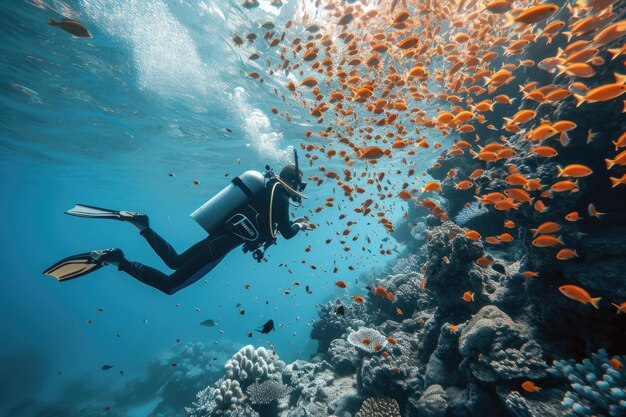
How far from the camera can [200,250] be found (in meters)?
6.40

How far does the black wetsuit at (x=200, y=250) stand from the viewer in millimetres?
6203

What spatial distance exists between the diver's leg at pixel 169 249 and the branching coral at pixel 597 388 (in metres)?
6.54

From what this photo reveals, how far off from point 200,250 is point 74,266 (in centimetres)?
237

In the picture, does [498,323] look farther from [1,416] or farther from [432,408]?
[1,416]

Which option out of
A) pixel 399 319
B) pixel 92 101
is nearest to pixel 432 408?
pixel 399 319

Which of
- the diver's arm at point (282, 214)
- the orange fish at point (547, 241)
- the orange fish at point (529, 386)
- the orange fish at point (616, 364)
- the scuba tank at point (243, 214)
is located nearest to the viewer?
the orange fish at point (616, 364)

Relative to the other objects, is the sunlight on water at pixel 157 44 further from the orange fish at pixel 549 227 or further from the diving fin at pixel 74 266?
the orange fish at pixel 549 227

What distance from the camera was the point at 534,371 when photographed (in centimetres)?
387

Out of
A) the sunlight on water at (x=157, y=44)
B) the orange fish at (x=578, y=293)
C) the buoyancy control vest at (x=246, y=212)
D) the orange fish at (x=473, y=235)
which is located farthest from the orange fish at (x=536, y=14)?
the sunlight on water at (x=157, y=44)

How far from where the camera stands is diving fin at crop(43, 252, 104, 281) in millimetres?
5422

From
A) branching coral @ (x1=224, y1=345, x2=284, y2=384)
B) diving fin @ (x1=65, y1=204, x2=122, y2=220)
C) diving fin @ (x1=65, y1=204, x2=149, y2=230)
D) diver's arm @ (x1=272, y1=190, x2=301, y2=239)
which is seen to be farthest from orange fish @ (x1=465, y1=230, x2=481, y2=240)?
diving fin @ (x1=65, y1=204, x2=122, y2=220)

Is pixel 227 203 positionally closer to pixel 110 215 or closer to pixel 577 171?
pixel 110 215

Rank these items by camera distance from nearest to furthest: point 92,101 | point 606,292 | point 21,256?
point 606,292
point 92,101
point 21,256

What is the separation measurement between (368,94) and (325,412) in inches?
318
